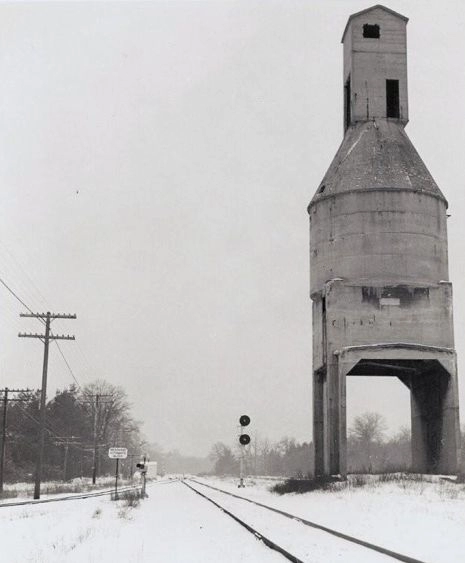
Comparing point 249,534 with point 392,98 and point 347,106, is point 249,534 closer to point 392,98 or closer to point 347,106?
point 392,98

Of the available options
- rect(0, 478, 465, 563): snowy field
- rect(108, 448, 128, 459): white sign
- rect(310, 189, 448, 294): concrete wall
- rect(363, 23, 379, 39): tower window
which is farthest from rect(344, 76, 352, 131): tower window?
rect(108, 448, 128, 459): white sign

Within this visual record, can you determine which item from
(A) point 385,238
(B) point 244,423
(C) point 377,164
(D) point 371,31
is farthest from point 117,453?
(D) point 371,31

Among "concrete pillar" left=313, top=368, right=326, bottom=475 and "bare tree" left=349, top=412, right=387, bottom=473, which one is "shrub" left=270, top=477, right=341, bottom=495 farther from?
"bare tree" left=349, top=412, right=387, bottom=473

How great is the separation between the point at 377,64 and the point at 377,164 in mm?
5072

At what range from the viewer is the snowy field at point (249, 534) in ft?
39.9

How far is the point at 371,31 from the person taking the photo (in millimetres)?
36062

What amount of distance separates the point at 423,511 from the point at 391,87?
23.0 meters

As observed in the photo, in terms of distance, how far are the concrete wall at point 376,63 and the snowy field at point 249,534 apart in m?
17.7

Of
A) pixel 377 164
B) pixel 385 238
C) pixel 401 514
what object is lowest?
pixel 401 514

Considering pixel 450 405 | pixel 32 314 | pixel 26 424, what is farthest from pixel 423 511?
pixel 26 424

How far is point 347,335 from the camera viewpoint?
104 feet

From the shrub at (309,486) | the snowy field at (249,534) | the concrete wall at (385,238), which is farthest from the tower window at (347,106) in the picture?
the snowy field at (249,534)

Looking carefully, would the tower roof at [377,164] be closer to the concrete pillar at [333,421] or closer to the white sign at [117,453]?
the concrete pillar at [333,421]

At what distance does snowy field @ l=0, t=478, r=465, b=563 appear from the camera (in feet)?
39.9
